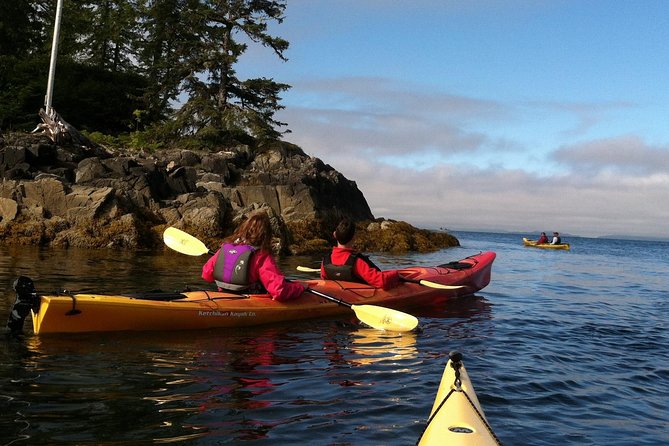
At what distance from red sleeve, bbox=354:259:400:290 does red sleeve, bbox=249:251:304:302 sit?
1310mm

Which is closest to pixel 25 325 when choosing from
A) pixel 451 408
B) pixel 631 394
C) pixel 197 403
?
pixel 197 403

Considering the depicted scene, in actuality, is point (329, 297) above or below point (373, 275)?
below

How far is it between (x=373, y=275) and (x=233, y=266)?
2.37 m

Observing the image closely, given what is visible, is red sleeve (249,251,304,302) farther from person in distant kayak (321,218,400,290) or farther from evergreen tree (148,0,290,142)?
evergreen tree (148,0,290,142)

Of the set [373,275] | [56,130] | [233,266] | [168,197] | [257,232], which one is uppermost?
[56,130]

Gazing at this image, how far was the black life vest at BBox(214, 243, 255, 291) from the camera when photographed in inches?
276

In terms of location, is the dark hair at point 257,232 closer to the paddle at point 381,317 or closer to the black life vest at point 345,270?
the paddle at point 381,317

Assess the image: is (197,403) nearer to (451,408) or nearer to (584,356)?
(451,408)

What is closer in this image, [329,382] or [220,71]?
[329,382]

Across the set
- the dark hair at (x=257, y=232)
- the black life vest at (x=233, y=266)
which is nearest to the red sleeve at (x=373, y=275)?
the black life vest at (x=233, y=266)

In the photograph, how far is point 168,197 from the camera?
68.1 ft

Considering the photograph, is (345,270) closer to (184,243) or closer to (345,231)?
(345,231)

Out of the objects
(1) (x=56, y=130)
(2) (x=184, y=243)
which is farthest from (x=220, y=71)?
(2) (x=184, y=243)

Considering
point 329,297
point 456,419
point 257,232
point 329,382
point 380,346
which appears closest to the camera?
point 456,419
